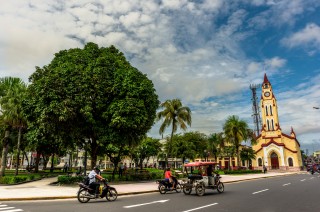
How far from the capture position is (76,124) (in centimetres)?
2167

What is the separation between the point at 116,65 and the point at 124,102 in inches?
186

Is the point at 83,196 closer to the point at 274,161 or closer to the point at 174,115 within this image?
the point at 174,115

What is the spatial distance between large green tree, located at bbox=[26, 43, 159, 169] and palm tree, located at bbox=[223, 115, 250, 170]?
85.1 feet

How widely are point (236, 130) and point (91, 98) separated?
1280 inches

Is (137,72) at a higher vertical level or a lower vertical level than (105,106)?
higher

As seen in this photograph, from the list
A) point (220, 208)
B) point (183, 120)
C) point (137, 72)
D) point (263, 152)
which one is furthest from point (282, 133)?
point (220, 208)

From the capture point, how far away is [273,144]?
234 ft

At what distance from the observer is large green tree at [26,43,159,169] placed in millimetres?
19766

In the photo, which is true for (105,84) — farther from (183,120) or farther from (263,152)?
(263,152)

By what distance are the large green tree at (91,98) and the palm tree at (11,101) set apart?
281 centimetres

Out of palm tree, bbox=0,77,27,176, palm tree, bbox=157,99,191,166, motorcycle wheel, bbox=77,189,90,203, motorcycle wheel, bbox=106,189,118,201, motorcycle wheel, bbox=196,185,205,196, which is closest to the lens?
motorcycle wheel, bbox=77,189,90,203

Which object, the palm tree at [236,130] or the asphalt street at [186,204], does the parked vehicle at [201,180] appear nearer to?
the asphalt street at [186,204]

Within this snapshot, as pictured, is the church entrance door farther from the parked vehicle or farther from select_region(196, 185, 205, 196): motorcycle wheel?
select_region(196, 185, 205, 196): motorcycle wheel

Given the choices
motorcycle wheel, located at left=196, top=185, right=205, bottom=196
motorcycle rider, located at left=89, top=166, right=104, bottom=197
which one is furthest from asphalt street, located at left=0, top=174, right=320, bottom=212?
motorcycle wheel, located at left=196, top=185, right=205, bottom=196
